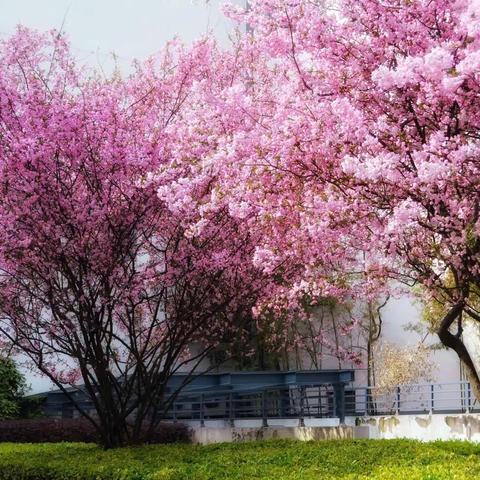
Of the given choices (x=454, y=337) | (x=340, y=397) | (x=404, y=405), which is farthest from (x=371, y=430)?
(x=454, y=337)

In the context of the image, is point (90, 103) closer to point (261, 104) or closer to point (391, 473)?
point (261, 104)

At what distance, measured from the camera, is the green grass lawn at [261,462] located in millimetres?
6965

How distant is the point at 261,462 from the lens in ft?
27.3

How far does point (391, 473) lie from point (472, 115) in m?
2.92

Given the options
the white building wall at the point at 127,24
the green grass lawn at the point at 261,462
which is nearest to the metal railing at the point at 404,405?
the white building wall at the point at 127,24

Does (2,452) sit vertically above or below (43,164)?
below

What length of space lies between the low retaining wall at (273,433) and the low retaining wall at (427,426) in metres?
2.12

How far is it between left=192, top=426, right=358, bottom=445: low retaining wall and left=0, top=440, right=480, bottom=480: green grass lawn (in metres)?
3.97

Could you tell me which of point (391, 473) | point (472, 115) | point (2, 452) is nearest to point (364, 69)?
point (472, 115)

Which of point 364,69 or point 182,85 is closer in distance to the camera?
point 364,69

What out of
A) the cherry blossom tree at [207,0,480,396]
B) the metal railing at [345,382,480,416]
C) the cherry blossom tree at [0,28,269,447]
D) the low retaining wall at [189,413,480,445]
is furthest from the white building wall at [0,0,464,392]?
the cherry blossom tree at [207,0,480,396]

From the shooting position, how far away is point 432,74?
5.85 metres

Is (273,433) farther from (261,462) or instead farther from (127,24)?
(127,24)

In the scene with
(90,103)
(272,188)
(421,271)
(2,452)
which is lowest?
(2,452)
